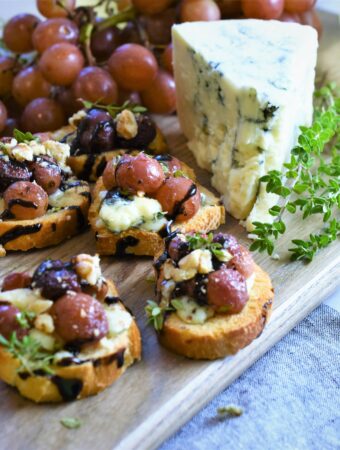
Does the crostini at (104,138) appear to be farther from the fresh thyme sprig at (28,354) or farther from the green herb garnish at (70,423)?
the green herb garnish at (70,423)

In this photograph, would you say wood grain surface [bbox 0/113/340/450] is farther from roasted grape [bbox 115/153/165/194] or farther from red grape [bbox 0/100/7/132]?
red grape [bbox 0/100/7/132]

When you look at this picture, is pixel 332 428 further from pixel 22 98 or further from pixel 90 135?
pixel 22 98

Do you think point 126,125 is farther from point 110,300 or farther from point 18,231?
point 110,300

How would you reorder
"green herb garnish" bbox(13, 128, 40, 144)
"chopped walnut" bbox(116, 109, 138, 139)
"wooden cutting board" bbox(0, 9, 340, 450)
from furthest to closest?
"chopped walnut" bbox(116, 109, 138, 139)
"green herb garnish" bbox(13, 128, 40, 144)
"wooden cutting board" bbox(0, 9, 340, 450)

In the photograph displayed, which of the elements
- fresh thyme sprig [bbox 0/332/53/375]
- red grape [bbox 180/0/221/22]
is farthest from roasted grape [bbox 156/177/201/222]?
red grape [bbox 180/0/221/22]

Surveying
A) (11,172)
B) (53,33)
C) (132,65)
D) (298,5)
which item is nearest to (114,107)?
(132,65)

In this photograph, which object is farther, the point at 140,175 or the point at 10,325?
the point at 140,175
